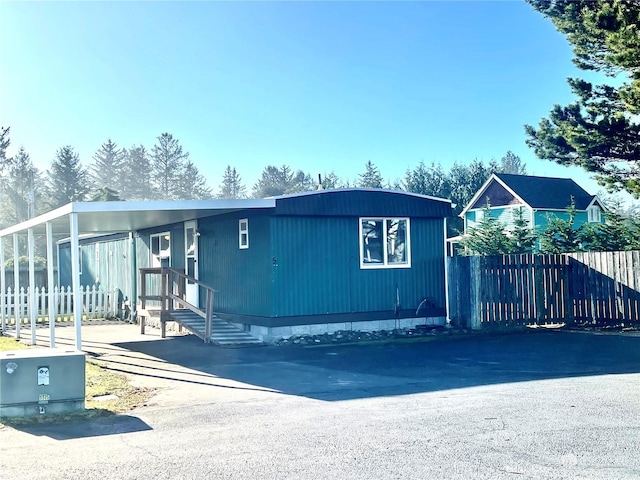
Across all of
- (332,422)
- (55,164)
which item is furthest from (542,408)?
(55,164)

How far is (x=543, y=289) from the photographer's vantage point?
16.5 metres

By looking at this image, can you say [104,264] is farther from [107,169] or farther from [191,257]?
[107,169]

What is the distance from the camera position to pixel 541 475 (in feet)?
16.8

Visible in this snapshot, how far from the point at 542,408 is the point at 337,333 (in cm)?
765

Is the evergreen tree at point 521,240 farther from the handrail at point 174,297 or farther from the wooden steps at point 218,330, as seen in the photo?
the handrail at point 174,297

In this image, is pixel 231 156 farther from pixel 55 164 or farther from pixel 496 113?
pixel 496 113

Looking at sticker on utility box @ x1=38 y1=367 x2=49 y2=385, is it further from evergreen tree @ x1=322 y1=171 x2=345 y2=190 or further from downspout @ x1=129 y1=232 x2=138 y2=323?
evergreen tree @ x1=322 y1=171 x2=345 y2=190

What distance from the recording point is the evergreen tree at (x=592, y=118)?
17422 millimetres

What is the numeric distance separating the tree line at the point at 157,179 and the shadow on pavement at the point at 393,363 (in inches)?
1334

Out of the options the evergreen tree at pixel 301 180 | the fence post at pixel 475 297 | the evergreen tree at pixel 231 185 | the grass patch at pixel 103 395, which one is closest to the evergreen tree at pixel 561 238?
the fence post at pixel 475 297

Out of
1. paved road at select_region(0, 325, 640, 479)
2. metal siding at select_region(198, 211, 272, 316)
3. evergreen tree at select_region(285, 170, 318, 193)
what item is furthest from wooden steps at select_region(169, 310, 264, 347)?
evergreen tree at select_region(285, 170, 318, 193)

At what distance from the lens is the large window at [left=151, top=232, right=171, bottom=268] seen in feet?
63.1

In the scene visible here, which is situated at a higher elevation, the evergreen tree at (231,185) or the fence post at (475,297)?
the evergreen tree at (231,185)

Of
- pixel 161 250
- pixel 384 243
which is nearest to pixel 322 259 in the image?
pixel 384 243
